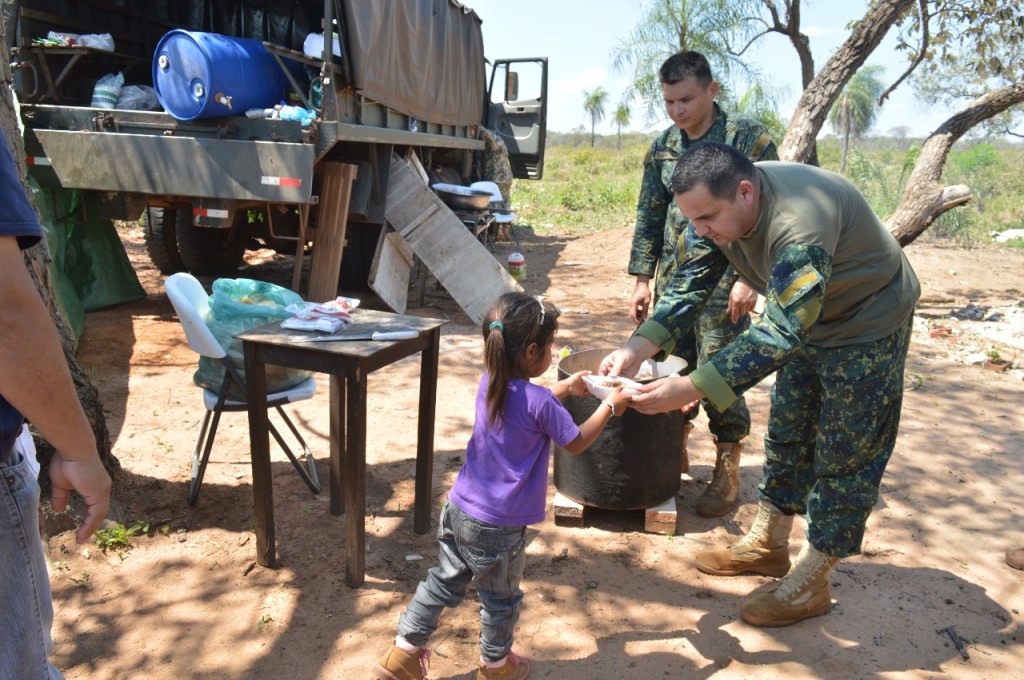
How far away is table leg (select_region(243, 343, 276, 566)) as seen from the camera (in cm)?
288

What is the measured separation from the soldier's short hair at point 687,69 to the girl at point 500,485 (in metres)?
1.71

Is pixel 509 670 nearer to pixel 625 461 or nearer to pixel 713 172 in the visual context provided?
pixel 625 461

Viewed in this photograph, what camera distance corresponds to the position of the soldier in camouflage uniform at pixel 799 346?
2311 mm

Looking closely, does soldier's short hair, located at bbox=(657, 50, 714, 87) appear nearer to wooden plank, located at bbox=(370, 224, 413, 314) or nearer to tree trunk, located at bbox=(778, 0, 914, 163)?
wooden plank, located at bbox=(370, 224, 413, 314)

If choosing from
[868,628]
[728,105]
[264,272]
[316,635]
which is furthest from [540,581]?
[728,105]

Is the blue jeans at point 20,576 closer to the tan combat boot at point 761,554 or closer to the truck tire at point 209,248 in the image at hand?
the tan combat boot at point 761,554

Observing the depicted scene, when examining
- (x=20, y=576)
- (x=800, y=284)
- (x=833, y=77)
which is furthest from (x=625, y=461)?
(x=833, y=77)

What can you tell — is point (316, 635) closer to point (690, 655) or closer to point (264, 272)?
point (690, 655)

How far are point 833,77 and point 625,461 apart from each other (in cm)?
590

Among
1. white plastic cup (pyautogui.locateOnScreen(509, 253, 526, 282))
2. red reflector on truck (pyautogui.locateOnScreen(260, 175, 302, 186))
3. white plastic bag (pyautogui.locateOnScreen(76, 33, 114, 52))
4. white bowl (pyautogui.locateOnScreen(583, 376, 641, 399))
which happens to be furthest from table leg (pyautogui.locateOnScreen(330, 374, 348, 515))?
white plastic cup (pyautogui.locateOnScreen(509, 253, 526, 282))

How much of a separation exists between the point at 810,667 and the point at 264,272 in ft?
25.1

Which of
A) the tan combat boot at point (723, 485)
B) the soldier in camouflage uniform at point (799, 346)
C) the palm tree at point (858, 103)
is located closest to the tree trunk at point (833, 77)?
the tan combat boot at point (723, 485)

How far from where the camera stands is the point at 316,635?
2.69m

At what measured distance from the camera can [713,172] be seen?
90.3 inches
